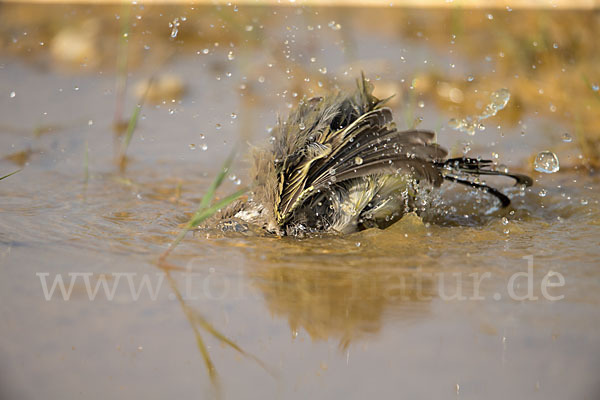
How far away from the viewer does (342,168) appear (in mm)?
3418

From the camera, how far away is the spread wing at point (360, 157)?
11.1ft

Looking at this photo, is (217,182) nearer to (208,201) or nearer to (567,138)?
(208,201)

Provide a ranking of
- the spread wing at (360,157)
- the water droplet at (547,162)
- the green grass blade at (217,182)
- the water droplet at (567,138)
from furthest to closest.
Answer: the water droplet at (567,138)
the water droplet at (547,162)
the spread wing at (360,157)
the green grass blade at (217,182)

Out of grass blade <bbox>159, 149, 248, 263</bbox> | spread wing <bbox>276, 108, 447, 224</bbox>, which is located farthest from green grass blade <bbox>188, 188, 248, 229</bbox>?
spread wing <bbox>276, 108, 447, 224</bbox>

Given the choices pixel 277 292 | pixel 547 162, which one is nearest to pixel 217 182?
pixel 277 292

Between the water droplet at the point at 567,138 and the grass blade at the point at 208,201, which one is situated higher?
the water droplet at the point at 567,138

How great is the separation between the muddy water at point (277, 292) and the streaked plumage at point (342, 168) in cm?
13

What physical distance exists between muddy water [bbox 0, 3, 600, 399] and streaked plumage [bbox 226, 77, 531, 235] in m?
0.13

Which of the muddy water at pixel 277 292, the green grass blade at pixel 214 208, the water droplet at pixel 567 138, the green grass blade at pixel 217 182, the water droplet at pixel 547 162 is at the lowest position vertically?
the muddy water at pixel 277 292

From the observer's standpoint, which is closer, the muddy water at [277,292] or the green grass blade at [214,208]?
the muddy water at [277,292]

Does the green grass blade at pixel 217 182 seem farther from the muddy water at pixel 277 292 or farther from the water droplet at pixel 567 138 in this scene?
the water droplet at pixel 567 138

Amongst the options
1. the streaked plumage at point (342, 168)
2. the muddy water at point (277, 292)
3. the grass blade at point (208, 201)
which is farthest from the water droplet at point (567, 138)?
the grass blade at point (208, 201)

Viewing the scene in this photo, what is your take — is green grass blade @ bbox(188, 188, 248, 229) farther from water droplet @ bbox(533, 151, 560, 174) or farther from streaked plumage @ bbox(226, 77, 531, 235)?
water droplet @ bbox(533, 151, 560, 174)

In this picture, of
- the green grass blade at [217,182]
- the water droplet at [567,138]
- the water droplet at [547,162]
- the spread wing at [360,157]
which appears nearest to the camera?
the green grass blade at [217,182]
